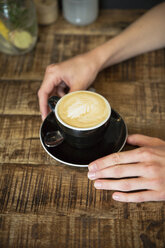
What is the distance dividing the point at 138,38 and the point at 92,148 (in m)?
0.60

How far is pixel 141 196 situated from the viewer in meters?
0.74

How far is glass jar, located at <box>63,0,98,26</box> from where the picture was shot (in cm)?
129

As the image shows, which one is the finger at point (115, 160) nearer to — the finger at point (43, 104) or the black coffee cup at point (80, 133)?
the black coffee cup at point (80, 133)

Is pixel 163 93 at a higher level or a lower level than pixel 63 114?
lower

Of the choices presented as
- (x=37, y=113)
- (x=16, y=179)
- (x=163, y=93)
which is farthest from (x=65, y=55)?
(x=16, y=179)

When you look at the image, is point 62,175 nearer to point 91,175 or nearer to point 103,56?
point 91,175

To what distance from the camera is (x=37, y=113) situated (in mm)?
986

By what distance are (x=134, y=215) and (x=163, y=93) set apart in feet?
1.74

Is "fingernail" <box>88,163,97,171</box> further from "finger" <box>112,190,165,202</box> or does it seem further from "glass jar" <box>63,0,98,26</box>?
"glass jar" <box>63,0,98,26</box>

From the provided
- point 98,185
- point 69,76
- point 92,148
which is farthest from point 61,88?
point 98,185

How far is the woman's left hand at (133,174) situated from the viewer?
0.74m

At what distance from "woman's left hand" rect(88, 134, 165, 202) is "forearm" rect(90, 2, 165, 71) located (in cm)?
47

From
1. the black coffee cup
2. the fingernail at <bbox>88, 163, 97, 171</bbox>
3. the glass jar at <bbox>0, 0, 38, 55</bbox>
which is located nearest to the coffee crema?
the black coffee cup

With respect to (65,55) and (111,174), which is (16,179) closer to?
(111,174)
